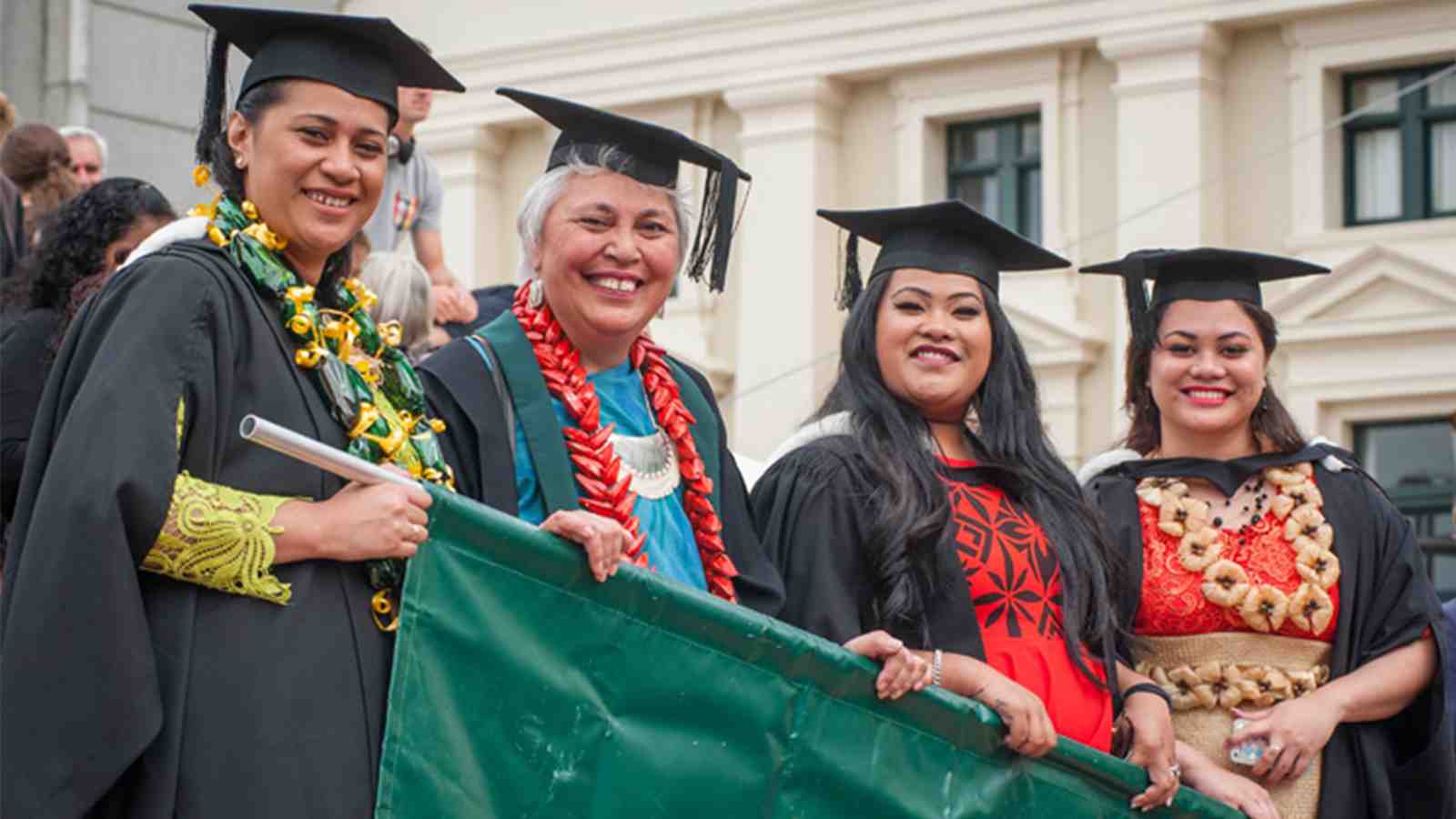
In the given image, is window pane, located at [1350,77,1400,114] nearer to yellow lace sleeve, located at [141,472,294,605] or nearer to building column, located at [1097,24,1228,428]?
building column, located at [1097,24,1228,428]

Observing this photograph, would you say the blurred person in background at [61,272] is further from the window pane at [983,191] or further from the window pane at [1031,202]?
the window pane at [983,191]

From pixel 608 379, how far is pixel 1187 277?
191 cm

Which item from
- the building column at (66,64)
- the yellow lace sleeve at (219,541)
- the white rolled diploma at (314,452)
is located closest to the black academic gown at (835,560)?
the white rolled diploma at (314,452)

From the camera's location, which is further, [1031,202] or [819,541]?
[1031,202]

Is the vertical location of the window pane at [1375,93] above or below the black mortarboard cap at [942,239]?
above

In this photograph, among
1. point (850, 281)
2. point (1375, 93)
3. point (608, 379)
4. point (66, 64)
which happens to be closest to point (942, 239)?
point (850, 281)

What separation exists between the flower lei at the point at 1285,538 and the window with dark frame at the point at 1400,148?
2004 cm

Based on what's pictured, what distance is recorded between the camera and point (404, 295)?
7645 millimetres

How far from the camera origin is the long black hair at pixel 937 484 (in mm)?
5469

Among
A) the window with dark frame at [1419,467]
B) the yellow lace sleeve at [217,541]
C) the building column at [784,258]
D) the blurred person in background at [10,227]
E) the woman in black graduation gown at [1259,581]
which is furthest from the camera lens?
the building column at [784,258]

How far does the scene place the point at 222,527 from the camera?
4.04 metres

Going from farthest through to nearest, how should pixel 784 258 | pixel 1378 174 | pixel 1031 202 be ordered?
pixel 784 258
pixel 1031 202
pixel 1378 174

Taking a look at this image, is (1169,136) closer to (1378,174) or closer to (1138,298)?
(1378,174)

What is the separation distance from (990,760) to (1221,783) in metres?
0.85
